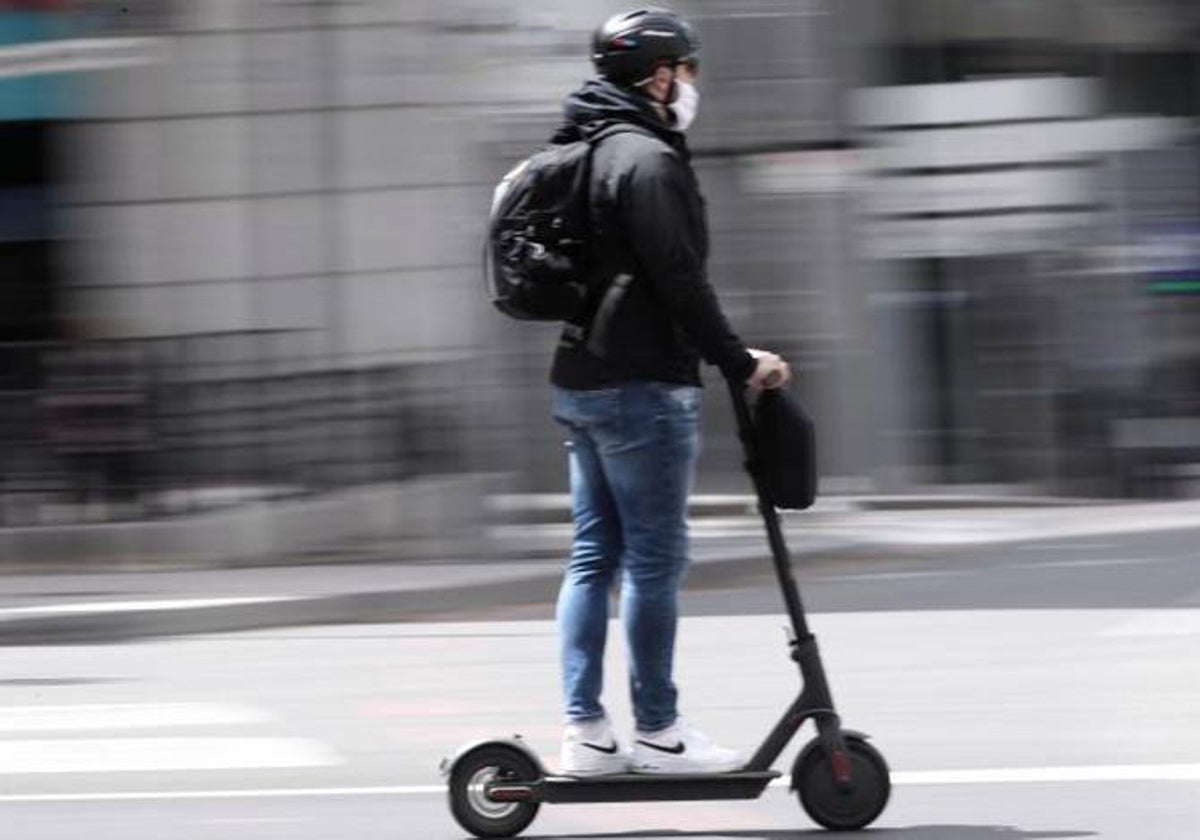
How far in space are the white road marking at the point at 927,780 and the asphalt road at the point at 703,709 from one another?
0.5 inches

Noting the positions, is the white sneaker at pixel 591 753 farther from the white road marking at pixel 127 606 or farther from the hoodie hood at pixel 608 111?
the white road marking at pixel 127 606

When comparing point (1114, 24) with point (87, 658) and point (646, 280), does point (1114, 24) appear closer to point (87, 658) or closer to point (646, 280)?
point (87, 658)

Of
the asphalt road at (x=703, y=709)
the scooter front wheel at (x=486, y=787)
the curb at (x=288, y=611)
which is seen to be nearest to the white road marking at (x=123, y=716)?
the asphalt road at (x=703, y=709)

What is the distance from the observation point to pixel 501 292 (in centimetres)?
602

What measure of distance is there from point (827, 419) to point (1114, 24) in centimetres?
275

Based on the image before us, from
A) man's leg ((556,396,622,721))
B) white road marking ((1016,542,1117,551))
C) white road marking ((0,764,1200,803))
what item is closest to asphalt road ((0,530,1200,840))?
white road marking ((0,764,1200,803))

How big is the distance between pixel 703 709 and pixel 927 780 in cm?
142

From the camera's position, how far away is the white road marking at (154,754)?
7.54m

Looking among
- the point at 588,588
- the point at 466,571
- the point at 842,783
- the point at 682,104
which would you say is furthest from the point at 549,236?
the point at 466,571

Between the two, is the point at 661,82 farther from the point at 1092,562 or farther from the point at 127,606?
the point at 1092,562

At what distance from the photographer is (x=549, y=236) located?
598cm

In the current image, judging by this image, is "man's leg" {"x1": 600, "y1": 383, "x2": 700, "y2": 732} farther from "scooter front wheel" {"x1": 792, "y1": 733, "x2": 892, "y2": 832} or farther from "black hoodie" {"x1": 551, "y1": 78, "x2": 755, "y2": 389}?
"scooter front wheel" {"x1": 792, "y1": 733, "x2": 892, "y2": 832}

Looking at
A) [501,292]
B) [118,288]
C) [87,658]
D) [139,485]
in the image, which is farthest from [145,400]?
[501,292]

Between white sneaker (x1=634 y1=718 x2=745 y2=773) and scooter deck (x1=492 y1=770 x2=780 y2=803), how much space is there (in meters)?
0.05
